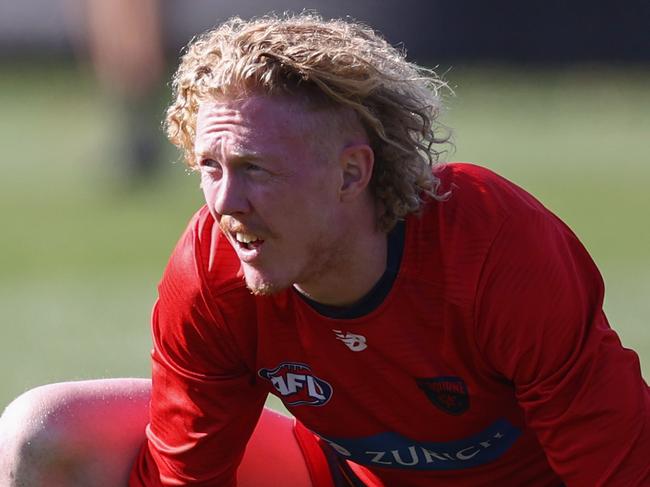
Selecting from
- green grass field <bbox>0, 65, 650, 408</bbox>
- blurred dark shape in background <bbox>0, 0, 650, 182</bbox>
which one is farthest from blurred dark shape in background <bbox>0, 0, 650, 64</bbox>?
green grass field <bbox>0, 65, 650, 408</bbox>

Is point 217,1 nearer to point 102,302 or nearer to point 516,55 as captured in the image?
point 516,55

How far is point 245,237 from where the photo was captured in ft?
11.5

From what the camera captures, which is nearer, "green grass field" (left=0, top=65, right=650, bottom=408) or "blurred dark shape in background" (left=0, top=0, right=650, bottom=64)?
"green grass field" (left=0, top=65, right=650, bottom=408)

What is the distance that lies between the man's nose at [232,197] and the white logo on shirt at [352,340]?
0.45 m

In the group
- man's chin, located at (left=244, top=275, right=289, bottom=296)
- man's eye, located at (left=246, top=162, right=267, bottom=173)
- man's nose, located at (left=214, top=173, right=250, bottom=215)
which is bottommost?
man's chin, located at (left=244, top=275, right=289, bottom=296)

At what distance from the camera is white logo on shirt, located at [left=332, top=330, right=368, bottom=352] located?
12.1ft

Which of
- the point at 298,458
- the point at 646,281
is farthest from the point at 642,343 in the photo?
the point at 298,458

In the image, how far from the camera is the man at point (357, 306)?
3.44 m

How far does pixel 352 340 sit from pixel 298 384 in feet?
0.78

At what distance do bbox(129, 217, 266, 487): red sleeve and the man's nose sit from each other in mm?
328

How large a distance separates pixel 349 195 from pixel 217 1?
15587mm

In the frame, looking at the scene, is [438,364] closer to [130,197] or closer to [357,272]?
[357,272]

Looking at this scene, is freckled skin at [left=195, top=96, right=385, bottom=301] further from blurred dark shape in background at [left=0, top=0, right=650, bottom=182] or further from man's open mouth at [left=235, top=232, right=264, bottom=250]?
blurred dark shape in background at [left=0, top=0, right=650, bottom=182]

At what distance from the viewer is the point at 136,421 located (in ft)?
13.8
